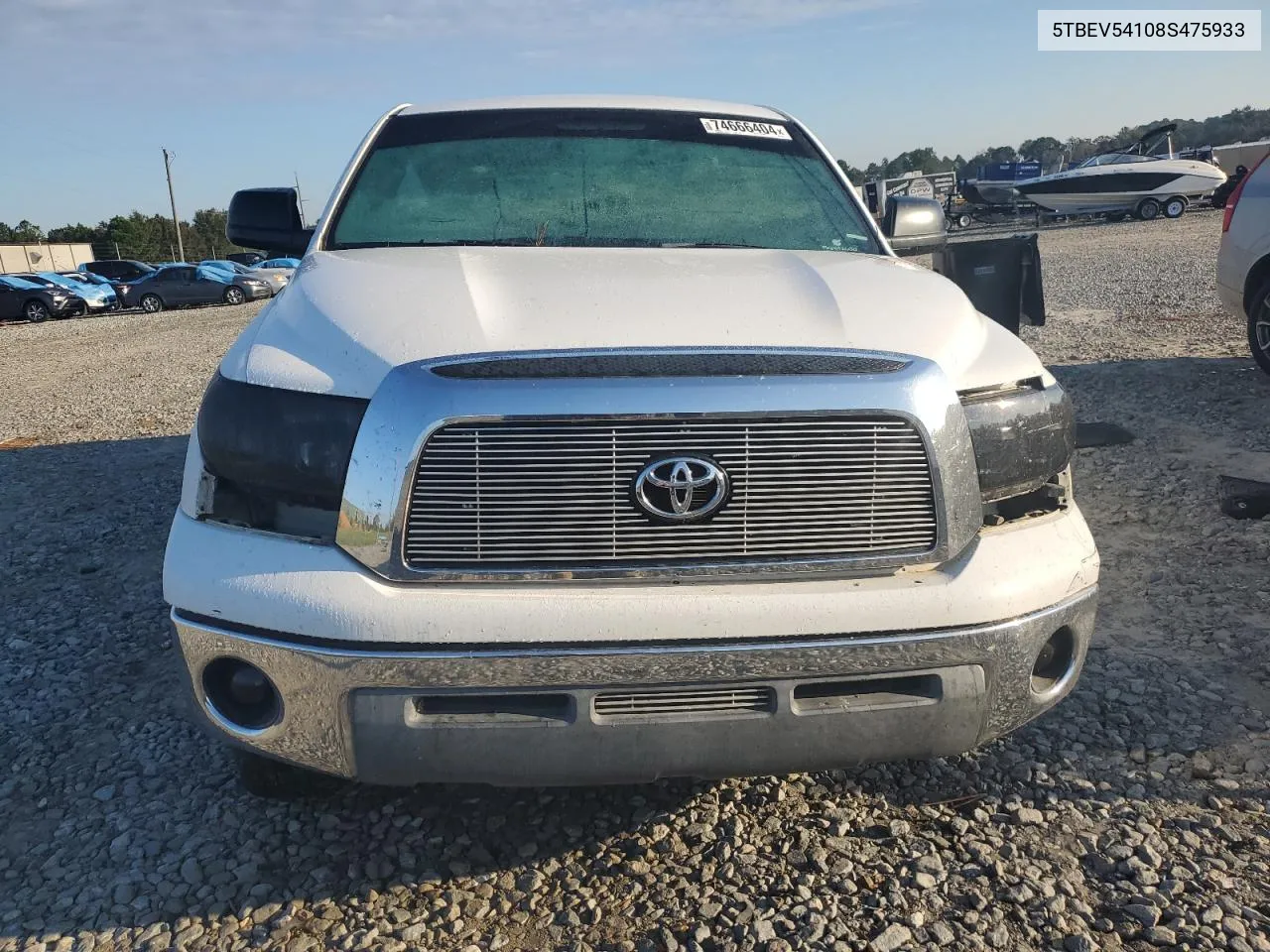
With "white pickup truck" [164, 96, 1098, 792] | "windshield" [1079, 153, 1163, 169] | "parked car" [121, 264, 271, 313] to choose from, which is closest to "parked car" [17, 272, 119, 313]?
"parked car" [121, 264, 271, 313]

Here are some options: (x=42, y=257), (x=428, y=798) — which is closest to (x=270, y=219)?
(x=428, y=798)

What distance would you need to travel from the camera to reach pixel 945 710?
200cm

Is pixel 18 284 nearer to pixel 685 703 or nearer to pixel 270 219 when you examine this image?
pixel 270 219

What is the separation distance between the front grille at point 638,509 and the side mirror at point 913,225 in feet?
5.93

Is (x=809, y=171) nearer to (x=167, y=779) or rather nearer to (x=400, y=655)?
(x=400, y=655)

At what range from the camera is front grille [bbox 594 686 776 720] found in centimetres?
192

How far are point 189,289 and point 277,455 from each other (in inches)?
1165

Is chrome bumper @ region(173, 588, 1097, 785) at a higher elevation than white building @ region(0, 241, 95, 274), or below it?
below

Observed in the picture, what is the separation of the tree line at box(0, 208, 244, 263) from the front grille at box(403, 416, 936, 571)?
7113 cm

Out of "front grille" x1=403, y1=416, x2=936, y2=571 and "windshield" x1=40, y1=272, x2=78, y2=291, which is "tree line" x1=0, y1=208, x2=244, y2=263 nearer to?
"windshield" x1=40, y1=272, x2=78, y2=291

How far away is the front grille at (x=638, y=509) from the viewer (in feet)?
6.22

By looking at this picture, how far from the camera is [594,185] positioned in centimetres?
341

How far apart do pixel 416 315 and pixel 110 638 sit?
241 cm

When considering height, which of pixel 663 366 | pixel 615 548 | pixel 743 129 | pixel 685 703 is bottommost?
pixel 685 703
